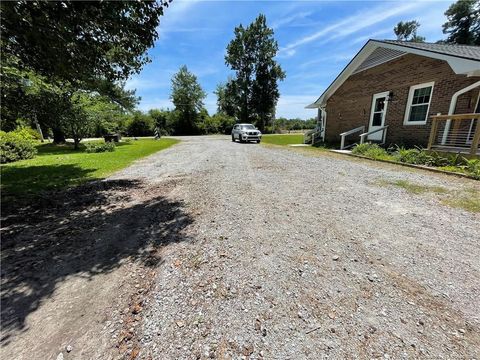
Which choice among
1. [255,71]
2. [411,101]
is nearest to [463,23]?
[255,71]

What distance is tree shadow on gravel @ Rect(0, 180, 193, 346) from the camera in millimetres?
2514

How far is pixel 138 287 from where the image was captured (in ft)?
8.22

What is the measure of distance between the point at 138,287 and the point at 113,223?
6.84 ft

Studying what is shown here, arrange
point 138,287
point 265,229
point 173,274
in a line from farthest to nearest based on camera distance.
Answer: point 265,229 < point 173,274 < point 138,287

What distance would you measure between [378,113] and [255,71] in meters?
37.3

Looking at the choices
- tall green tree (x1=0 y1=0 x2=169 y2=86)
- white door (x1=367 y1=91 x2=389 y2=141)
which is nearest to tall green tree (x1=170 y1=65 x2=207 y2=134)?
white door (x1=367 y1=91 x2=389 y2=141)

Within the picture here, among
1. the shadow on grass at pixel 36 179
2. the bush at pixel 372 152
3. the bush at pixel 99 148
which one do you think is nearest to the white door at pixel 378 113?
the bush at pixel 372 152

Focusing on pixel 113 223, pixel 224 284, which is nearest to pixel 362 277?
pixel 224 284

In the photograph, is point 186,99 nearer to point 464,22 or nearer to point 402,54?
point 402,54

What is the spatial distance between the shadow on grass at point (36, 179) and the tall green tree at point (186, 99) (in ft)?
125

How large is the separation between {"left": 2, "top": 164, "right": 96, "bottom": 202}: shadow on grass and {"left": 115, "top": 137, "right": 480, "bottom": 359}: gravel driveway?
4801mm

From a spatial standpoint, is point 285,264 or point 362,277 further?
point 285,264

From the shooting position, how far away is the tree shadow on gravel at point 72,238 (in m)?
2.51

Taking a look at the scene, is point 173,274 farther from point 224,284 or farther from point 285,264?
point 285,264
